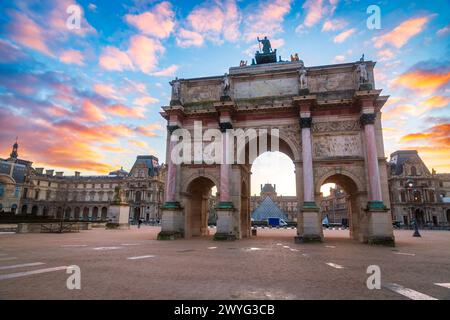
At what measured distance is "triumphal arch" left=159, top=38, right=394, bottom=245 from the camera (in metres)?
18.3

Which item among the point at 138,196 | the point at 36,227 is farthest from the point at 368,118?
the point at 138,196

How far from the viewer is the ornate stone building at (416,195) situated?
65375 millimetres

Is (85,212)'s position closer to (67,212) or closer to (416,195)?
(67,212)

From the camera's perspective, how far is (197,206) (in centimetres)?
2369

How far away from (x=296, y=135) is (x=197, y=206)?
10476 millimetres

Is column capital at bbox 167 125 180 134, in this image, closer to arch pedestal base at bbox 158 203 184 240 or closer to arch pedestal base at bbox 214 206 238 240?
arch pedestal base at bbox 158 203 184 240

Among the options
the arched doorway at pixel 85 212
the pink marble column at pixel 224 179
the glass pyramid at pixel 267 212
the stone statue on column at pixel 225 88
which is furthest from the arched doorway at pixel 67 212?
the stone statue on column at pixel 225 88

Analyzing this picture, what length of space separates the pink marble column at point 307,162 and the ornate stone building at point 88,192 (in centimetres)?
6578

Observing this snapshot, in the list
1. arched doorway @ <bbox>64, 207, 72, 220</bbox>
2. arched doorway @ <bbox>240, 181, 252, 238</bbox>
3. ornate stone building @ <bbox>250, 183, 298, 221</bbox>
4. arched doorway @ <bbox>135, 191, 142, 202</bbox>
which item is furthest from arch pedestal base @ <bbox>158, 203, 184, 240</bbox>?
ornate stone building @ <bbox>250, 183, 298, 221</bbox>

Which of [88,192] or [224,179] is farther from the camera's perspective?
[88,192]

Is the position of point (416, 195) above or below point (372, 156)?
above

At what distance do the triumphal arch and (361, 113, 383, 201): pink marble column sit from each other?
0.06 metres
